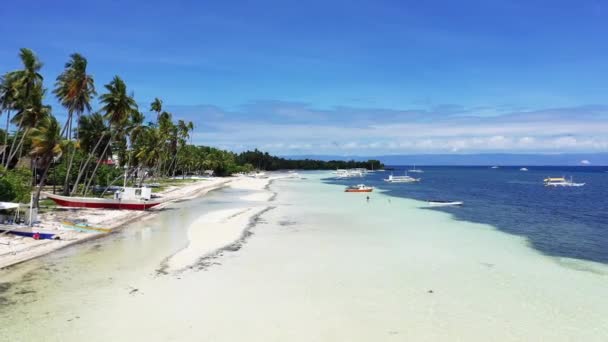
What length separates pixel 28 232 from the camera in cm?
1984

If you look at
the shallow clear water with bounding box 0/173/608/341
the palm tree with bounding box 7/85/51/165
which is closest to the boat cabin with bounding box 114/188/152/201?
the palm tree with bounding box 7/85/51/165

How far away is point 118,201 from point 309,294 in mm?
23785

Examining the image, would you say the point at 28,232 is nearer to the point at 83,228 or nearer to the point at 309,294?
the point at 83,228

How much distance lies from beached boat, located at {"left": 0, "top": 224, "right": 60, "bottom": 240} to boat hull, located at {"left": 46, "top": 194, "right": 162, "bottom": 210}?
11960 millimetres

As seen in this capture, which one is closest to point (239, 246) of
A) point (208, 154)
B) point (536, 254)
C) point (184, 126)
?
point (536, 254)

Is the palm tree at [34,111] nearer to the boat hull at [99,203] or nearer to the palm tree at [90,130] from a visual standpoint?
the boat hull at [99,203]

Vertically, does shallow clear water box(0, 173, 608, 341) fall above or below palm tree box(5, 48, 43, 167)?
below

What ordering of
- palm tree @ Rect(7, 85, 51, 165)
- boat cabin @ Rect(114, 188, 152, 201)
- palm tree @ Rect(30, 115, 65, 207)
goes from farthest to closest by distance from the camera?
1. boat cabin @ Rect(114, 188, 152, 201)
2. palm tree @ Rect(7, 85, 51, 165)
3. palm tree @ Rect(30, 115, 65, 207)

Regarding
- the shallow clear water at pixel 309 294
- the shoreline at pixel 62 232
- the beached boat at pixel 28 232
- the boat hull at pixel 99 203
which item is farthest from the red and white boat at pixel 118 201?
the beached boat at pixel 28 232

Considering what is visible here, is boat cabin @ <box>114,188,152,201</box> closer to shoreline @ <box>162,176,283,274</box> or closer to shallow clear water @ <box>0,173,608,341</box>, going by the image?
shoreline @ <box>162,176,283,274</box>

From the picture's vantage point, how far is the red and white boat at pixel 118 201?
103 feet

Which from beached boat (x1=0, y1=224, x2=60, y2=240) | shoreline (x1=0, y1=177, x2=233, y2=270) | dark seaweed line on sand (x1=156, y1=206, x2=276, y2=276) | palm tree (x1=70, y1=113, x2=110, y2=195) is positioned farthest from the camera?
palm tree (x1=70, y1=113, x2=110, y2=195)

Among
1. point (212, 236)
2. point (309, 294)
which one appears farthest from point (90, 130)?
point (309, 294)

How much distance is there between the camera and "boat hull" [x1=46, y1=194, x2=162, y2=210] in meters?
31.5
